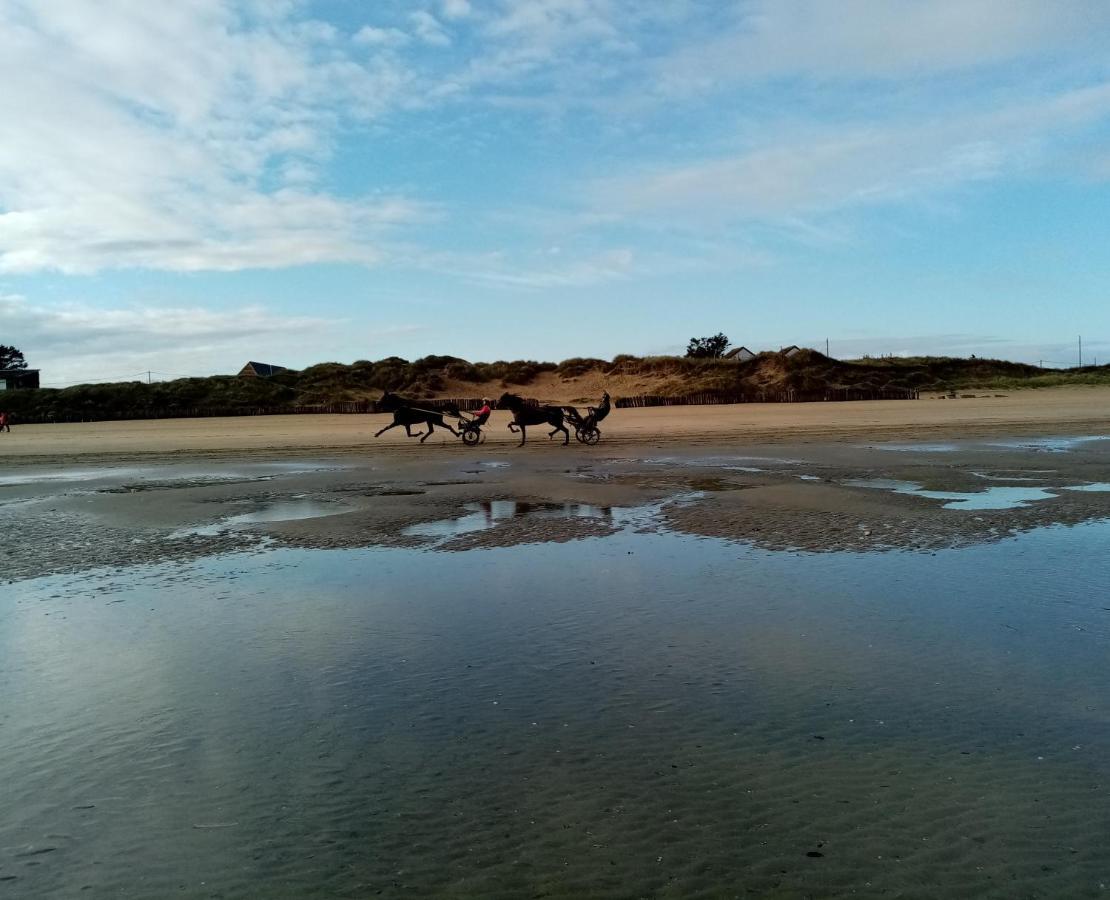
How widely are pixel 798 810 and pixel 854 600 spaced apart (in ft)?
11.5

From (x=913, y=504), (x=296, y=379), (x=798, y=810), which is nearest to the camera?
(x=798, y=810)

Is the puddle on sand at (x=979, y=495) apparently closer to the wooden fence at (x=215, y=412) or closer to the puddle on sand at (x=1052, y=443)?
the puddle on sand at (x=1052, y=443)

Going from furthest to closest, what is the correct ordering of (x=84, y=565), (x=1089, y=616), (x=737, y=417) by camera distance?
(x=737, y=417) → (x=84, y=565) → (x=1089, y=616)

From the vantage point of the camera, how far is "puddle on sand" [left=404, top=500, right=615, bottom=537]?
34.9ft

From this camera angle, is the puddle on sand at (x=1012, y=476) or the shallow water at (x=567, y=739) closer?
the shallow water at (x=567, y=739)

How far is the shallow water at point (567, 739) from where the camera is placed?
9.89 ft

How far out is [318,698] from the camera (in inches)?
187

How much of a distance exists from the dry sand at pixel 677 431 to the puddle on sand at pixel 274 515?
10937 mm

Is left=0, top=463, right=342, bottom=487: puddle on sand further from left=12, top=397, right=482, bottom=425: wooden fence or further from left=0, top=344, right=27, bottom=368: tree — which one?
left=0, top=344, right=27, bottom=368: tree

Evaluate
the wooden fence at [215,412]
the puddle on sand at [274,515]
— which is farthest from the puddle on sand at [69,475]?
the wooden fence at [215,412]

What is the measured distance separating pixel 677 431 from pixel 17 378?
71.5 m

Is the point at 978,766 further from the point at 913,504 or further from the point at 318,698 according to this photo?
the point at 913,504

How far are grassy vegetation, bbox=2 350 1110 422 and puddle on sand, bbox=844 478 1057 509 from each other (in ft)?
157

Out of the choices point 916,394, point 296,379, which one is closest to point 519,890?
point 916,394
